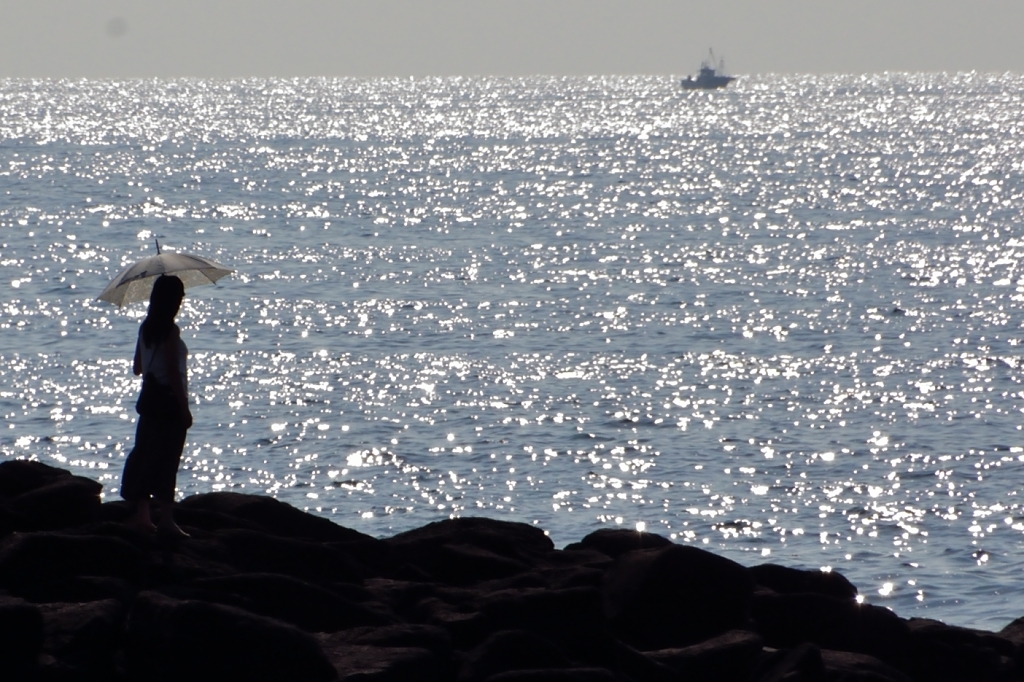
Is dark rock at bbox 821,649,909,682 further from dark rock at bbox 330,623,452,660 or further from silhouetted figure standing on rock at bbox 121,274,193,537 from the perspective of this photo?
silhouetted figure standing on rock at bbox 121,274,193,537

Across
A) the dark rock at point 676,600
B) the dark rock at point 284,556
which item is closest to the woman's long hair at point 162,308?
the dark rock at point 284,556

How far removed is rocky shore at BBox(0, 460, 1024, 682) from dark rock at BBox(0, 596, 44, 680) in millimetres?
14

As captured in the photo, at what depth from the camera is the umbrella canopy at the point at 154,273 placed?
12406mm

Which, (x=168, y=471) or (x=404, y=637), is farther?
(x=168, y=471)

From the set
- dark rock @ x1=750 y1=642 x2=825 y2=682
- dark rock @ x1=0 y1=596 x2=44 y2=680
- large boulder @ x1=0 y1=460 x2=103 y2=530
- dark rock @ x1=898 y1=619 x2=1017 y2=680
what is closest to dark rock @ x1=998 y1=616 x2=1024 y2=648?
dark rock @ x1=898 y1=619 x2=1017 y2=680

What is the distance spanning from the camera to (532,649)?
11320 millimetres

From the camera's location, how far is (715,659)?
39.4ft

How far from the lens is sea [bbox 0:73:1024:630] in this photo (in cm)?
2338

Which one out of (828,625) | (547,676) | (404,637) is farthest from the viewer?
(828,625)

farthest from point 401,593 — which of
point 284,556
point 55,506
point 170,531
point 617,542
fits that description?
point 55,506

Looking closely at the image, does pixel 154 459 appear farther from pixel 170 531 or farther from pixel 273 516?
pixel 273 516

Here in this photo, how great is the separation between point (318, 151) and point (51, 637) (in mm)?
129319

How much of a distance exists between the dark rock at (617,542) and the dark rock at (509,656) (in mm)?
3103

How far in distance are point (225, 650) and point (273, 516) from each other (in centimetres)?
376
